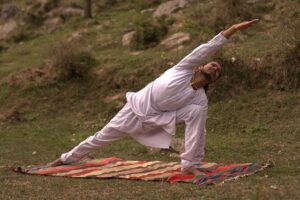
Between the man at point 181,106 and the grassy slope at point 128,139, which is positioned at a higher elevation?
the man at point 181,106

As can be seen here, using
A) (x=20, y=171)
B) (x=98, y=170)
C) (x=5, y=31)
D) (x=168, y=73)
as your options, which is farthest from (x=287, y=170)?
(x=5, y=31)

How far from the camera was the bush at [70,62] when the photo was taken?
51.3 ft

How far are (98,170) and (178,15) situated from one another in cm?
1190

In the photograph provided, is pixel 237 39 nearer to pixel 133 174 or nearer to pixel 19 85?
pixel 19 85

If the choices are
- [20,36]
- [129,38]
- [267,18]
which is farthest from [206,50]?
[20,36]

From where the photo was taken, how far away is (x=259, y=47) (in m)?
13.9

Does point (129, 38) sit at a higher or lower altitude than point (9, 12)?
higher

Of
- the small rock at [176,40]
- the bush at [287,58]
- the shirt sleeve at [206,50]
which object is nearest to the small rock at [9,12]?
the small rock at [176,40]

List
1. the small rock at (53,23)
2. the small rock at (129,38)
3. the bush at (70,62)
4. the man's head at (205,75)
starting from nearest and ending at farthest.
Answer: the man's head at (205,75) < the bush at (70,62) < the small rock at (129,38) < the small rock at (53,23)

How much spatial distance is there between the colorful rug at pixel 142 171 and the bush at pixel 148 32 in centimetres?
876

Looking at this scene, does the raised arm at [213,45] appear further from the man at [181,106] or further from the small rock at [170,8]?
the small rock at [170,8]

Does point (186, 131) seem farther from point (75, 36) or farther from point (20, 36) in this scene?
point (20, 36)

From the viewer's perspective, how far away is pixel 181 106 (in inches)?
281

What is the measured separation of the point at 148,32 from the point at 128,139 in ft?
19.1
